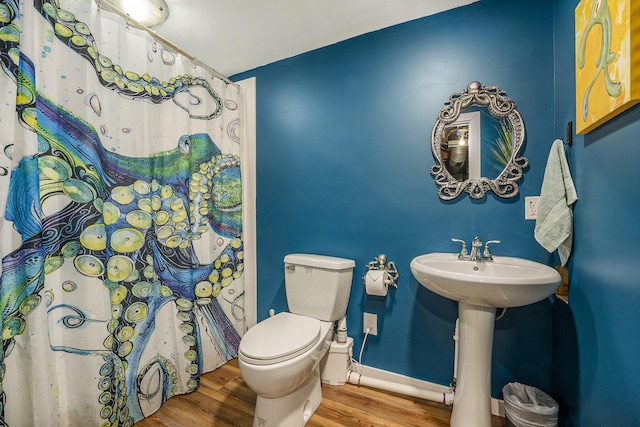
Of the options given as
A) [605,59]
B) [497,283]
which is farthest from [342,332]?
[605,59]

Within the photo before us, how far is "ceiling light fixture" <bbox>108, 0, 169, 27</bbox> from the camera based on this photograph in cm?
140

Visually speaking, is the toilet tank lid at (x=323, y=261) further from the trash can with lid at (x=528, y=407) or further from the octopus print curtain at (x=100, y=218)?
the trash can with lid at (x=528, y=407)

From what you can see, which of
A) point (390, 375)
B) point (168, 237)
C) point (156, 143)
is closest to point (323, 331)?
point (390, 375)

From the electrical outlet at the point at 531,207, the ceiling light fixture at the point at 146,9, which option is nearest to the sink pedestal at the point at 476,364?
the electrical outlet at the point at 531,207

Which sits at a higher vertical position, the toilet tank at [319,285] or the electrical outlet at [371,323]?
the toilet tank at [319,285]

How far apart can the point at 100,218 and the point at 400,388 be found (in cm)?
181

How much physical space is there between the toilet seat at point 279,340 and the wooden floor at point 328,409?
449mm

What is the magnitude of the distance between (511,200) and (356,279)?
3.17 ft

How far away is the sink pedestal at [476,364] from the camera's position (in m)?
1.17

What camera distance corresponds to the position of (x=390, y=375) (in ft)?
5.36

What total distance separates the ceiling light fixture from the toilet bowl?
1.80m

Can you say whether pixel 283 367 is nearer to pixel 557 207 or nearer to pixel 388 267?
pixel 388 267

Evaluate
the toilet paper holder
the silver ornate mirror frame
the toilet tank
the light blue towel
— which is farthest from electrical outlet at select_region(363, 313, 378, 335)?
the light blue towel

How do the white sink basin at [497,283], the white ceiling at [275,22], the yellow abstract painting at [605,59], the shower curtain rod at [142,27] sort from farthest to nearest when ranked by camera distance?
the white ceiling at [275,22]
the shower curtain rod at [142,27]
the white sink basin at [497,283]
the yellow abstract painting at [605,59]
